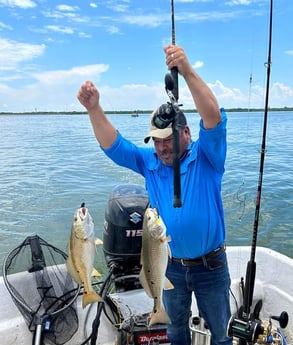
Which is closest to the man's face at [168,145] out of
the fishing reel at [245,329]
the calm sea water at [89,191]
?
the fishing reel at [245,329]

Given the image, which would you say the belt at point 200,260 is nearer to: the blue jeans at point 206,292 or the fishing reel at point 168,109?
the blue jeans at point 206,292

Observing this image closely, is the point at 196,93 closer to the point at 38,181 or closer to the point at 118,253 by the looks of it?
the point at 118,253

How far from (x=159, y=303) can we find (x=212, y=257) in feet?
1.88

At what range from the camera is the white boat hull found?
3.72 metres

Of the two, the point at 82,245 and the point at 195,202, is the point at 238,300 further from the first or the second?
the point at 82,245

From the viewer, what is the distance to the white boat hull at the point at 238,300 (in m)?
3.72

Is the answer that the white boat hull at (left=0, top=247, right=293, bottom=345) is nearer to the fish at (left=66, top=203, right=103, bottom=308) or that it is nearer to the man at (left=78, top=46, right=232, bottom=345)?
the man at (left=78, top=46, right=232, bottom=345)

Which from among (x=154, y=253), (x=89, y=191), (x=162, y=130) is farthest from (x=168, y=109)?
(x=89, y=191)

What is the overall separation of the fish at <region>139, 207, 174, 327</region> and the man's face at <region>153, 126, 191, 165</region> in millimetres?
614

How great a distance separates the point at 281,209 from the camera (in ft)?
33.2

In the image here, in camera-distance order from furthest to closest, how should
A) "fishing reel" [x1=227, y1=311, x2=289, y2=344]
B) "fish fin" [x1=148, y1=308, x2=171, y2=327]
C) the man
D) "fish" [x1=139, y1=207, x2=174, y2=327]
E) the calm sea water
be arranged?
the calm sea water, "fishing reel" [x1=227, y1=311, x2=289, y2=344], the man, "fish fin" [x1=148, y1=308, x2=171, y2=327], "fish" [x1=139, y1=207, x2=174, y2=327]

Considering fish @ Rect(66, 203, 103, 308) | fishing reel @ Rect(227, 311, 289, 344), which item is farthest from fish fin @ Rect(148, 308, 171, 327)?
fishing reel @ Rect(227, 311, 289, 344)

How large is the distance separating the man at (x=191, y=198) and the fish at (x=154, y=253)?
47 centimetres

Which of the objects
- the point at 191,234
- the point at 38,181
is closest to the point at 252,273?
the point at 191,234
